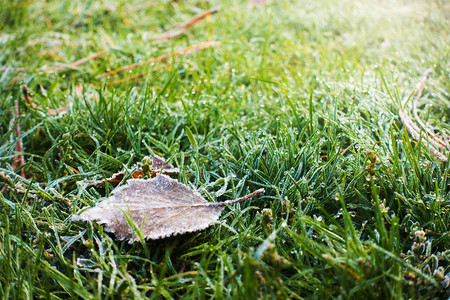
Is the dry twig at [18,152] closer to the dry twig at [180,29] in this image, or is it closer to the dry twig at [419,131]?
the dry twig at [180,29]

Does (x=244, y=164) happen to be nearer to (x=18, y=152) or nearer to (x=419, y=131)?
(x=419, y=131)

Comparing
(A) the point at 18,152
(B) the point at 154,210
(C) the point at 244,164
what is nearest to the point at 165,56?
(A) the point at 18,152

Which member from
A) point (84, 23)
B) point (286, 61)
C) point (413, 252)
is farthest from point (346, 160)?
point (84, 23)

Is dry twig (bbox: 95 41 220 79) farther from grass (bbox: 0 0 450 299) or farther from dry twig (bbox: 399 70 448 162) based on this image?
dry twig (bbox: 399 70 448 162)

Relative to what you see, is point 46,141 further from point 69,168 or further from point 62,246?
point 62,246

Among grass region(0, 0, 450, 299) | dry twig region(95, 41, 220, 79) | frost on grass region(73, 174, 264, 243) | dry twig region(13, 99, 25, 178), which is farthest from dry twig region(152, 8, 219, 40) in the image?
frost on grass region(73, 174, 264, 243)
